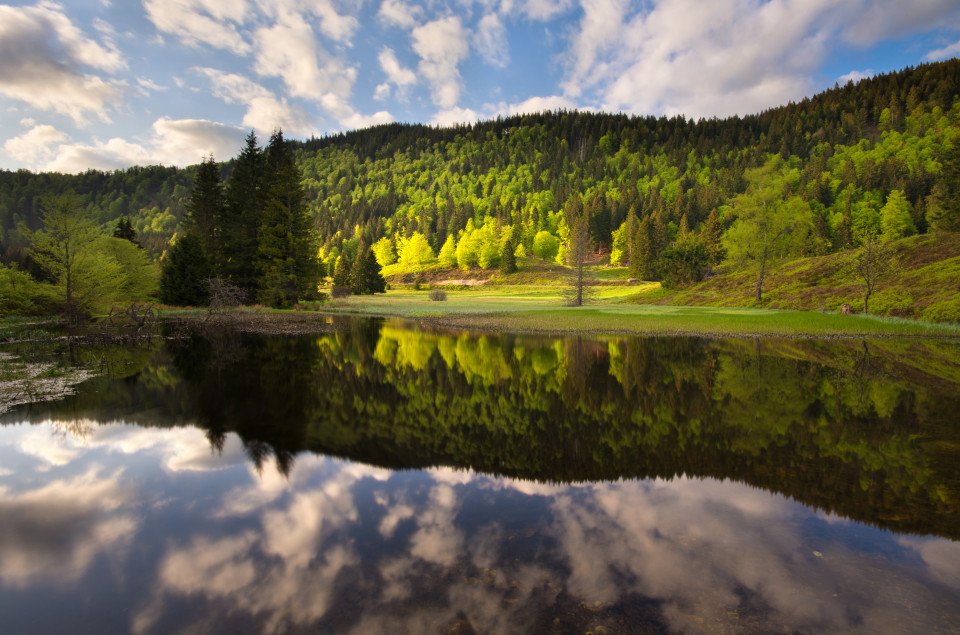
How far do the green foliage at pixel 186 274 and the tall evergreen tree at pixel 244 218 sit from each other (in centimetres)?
222

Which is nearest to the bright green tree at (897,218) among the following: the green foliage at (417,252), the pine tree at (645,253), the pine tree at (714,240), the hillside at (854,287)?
the pine tree at (714,240)

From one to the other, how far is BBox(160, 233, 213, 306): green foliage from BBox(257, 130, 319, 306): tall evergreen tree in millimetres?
5469

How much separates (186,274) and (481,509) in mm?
48251

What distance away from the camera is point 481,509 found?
20.3 feet

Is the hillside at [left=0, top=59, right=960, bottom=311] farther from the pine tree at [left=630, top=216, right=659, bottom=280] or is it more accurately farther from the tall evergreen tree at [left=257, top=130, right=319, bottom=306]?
the tall evergreen tree at [left=257, top=130, right=319, bottom=306]

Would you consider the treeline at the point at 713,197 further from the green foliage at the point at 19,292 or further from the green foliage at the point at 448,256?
the green foliage at the point at 19,292

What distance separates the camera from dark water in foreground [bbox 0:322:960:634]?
4.14 metres

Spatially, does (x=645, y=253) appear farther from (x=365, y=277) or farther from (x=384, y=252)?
(x=384, y=252)

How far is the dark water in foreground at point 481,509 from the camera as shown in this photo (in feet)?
13.6

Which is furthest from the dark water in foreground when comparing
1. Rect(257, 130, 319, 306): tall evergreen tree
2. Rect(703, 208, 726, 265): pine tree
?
Rect(703, 208, 726, 265): pine tree

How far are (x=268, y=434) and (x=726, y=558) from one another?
341 inches

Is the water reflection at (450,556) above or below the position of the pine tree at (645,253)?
below

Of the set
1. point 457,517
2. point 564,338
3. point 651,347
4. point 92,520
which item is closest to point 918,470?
point 457,517

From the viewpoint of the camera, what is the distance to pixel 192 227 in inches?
1922
